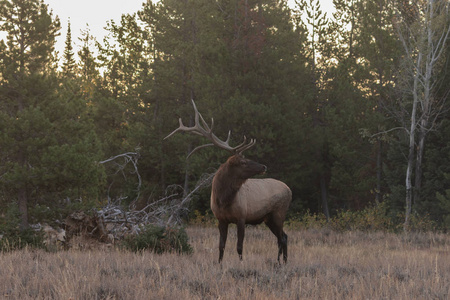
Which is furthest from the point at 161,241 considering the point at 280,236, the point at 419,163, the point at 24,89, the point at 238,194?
the point at 419,163

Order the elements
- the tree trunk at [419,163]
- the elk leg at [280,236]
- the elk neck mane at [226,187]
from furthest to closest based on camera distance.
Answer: the tree trunk at [419,163]
the elk leg at [280,236]
the elk neck mane at [226,187]

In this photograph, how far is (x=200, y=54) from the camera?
18.4 meters

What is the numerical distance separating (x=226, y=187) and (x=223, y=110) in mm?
9708

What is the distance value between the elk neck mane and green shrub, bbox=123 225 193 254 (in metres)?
1.75

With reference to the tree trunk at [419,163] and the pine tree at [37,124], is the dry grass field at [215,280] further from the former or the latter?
Result: the tree trunk at [419,163]

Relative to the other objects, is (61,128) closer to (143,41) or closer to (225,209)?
(225,209)

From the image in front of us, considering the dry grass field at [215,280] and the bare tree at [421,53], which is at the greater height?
the bare tree at [421,53]

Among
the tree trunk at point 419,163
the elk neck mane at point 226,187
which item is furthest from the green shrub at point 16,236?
the tree trunk at point 419,163

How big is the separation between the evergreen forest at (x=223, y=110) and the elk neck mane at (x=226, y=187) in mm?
4514

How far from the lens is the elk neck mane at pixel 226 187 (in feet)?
25.7

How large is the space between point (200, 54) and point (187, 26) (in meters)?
4.03

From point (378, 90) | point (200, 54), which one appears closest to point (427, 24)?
point (378, 90)

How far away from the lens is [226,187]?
25.7 feet

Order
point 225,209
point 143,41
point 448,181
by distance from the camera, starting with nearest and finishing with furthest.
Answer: point 225,209
point 448,181
point 143,41
